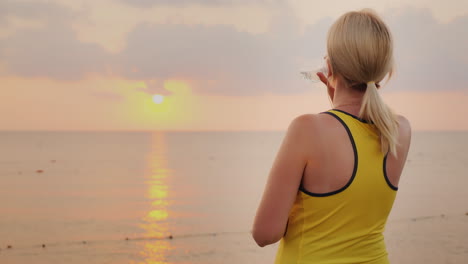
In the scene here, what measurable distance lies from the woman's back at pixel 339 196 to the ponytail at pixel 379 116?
0.08ft

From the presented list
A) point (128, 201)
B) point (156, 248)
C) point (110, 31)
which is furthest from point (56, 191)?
point (110, 31)

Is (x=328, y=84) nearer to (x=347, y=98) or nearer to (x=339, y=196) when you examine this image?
Result: (x=347, y=98)

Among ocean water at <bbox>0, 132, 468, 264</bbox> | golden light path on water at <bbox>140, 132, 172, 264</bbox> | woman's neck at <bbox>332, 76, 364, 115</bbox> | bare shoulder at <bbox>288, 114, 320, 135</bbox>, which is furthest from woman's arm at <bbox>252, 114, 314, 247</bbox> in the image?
golden light path on water at <bbox>140, 132, 172, 264</bbox>

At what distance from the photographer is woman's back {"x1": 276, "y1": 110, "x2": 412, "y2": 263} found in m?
1.57

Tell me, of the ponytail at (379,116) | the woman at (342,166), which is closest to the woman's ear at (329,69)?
the woman at (342,166)

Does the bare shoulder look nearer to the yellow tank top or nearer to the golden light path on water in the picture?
the yellow tank top

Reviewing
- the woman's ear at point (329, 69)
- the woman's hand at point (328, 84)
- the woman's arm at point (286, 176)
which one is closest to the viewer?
the woman's arm at point (286, 176)

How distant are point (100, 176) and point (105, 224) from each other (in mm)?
17893

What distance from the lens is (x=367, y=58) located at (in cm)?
160

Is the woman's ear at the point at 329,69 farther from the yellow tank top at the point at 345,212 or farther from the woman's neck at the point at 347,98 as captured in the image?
the yellow tank top at the point at 345,212

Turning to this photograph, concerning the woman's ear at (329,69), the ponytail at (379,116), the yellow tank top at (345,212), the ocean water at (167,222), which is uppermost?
the woman's ear at (329,69)

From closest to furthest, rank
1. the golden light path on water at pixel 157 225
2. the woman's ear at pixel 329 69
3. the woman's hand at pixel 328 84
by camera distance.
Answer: the woman's ear at pixel 329 69 → the woman's hand at pixel 328 84 → the golden light path on water at pixel 157 225

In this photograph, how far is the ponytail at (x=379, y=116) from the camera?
1.64 metres

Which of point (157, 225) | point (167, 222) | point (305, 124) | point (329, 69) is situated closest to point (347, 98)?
point (329, 69)
